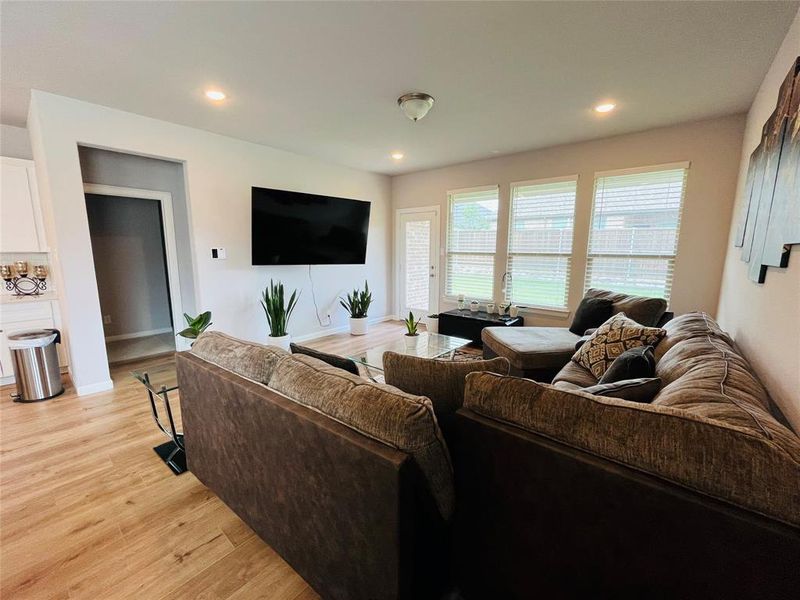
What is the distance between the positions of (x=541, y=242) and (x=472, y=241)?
1023mm

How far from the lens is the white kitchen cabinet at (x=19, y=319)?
10.4 ft

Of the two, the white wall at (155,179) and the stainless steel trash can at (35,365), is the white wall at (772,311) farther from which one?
the stainless steel trash can at (35,365)

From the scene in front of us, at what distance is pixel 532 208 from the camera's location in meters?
4.45

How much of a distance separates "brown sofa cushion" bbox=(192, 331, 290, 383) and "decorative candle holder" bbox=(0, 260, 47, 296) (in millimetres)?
3114

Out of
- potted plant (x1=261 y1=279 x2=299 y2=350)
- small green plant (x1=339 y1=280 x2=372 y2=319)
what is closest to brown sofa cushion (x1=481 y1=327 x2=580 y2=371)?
small green plant (x1=339 y1=280 x2=372 y2=319)

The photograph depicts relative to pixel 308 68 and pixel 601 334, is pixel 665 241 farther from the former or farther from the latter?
pixel 308 68

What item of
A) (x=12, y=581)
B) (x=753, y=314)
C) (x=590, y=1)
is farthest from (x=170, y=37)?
(x=753, y=314)

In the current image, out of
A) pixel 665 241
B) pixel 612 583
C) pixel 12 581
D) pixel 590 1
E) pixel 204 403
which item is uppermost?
pixel 590 1

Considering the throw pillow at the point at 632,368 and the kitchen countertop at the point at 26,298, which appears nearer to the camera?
the throw pillow at the point at 632,368

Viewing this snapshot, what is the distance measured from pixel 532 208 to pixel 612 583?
424cm

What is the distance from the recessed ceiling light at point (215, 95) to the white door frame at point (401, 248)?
131 inches

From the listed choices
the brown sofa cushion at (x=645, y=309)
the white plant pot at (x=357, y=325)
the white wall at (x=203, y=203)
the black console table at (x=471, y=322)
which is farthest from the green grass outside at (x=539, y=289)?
the white wall at (x=203, y=203)

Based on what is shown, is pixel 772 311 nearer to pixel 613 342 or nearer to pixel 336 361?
pixel 613 342

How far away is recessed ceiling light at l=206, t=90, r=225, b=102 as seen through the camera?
8.81 ft
